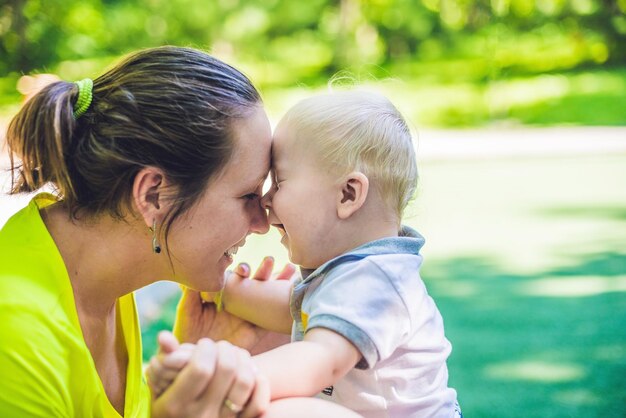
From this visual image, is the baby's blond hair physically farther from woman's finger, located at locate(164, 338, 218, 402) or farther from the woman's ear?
woman's finger, located at locate(164, 338, 218, 402)

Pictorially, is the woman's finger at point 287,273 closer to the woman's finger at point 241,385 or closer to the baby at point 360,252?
the baby at point 360,252

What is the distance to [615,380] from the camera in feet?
12.4

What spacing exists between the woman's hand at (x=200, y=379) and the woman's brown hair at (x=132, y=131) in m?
0.58

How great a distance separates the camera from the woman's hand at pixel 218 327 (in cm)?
266

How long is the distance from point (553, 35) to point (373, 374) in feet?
80.6

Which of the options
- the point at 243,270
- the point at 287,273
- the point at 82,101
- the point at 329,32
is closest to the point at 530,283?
the point at 287,273

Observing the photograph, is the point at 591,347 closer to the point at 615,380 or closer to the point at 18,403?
the point at 615,380

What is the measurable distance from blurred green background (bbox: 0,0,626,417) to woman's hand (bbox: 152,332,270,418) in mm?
1070

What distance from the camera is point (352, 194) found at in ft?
7.29

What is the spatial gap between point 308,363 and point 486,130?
599 inches

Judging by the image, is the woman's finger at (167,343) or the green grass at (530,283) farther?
the green grass at (530,283)

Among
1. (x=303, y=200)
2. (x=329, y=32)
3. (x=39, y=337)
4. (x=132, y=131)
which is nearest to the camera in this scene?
(x=39, y=337)

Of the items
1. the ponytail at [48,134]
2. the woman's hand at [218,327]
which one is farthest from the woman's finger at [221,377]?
the woman's hand at [218,327]

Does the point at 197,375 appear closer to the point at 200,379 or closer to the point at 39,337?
the point at 200,379
